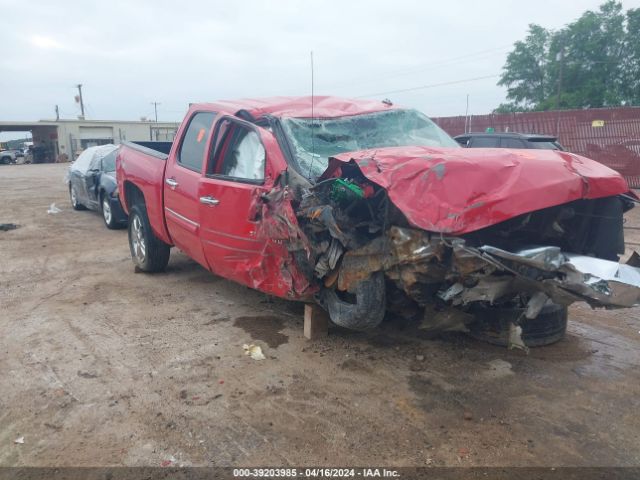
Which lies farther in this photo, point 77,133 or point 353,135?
point 77,133

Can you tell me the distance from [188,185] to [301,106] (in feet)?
4.24

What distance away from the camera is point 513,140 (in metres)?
10.6

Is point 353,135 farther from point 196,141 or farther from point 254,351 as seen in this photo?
point 254,351

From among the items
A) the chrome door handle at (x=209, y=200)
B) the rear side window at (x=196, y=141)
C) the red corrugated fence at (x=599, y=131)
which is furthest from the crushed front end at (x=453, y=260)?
the red corrugated fence at (x=599, y=131)

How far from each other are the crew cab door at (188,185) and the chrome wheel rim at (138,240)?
100 cm

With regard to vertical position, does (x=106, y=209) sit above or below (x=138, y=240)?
below

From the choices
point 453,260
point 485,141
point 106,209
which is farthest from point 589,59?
point 453,260

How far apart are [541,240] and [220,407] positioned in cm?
228

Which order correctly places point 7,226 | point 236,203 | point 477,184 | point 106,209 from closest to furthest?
point 477,184 → point 236,203 → point 106,209 → point 7,226

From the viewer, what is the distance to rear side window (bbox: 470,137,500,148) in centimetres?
1116

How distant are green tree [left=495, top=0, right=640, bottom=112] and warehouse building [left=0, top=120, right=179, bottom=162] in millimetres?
Result: 30464

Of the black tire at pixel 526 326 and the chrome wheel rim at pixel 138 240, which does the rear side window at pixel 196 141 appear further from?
the black tire at pixel 526 326

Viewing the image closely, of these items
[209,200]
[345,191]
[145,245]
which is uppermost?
[345,191]

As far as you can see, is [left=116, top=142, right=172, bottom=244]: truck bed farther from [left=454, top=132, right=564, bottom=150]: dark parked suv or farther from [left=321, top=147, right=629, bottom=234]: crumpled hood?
[left=454, top=132, right=564, bottom=150]: dark parked suv
